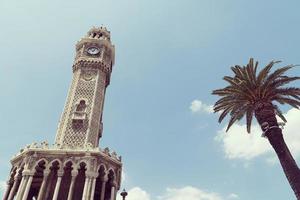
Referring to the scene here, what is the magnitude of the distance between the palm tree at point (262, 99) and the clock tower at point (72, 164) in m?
10.3

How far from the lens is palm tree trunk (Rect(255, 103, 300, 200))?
16.3 metres

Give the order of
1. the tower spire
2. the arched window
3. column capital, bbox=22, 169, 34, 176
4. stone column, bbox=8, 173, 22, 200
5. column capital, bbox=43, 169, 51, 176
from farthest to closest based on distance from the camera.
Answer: the arched window, the tower spire, column capital, bbox=43, 169, 51, 176, column capital, bbox=22, 169, 34, 176, stone column, bbox=8, 173, 22, 200

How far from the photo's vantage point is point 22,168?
80.8ft

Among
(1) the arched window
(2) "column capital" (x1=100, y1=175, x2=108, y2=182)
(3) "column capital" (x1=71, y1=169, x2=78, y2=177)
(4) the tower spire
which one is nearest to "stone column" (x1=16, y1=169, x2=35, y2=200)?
(3) "column capital" (x1=71, y1=169, x2=78, y2=177)

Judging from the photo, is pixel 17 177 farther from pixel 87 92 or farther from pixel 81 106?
pixel 87 92

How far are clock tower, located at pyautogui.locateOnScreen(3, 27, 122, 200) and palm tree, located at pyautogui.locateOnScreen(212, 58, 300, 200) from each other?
33.9ft

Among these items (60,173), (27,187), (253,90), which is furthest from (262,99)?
(27,187)

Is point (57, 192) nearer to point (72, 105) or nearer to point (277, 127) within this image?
point (72, 105)

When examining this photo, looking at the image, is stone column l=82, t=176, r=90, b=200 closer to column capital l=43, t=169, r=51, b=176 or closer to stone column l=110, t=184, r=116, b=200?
stone column l=110, t=184, r=116, b=200

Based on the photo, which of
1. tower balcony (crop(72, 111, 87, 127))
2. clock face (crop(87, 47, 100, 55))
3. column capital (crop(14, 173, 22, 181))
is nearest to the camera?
column capital (crop(14, 173, 22, 181))

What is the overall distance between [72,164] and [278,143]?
1495 cm

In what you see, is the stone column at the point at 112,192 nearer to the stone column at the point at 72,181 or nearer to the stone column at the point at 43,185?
the stone column at the point at 72,181

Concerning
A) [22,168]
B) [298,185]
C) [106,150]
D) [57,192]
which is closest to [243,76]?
[298,185]

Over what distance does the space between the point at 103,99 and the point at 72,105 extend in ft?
11.3
